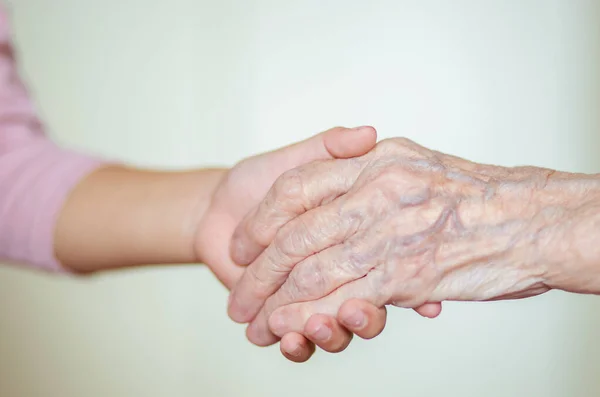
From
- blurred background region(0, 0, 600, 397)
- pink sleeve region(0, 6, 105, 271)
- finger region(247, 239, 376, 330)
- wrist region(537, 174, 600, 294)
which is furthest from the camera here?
blurred background region(0, 0, 600, 397)

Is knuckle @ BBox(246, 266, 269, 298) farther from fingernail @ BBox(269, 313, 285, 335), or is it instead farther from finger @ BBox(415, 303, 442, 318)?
finger @ BBox(415, 303, 442, 318)

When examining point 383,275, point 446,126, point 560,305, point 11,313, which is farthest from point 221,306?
point 383,275

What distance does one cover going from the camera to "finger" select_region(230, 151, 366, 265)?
3.04ft

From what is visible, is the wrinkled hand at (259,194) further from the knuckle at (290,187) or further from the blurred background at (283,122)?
the blurred background at (283,122)

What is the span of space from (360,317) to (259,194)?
0.85 ft

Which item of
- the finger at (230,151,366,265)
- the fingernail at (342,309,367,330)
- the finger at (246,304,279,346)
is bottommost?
the finger at (246,304,279,346)

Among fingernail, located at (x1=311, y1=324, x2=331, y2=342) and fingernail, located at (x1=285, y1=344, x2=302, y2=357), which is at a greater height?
fingernail, located at (x1=311, y1=324, x2=331, y2=342)

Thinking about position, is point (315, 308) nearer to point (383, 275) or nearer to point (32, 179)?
point (383, 275)

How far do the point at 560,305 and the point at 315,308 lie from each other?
1.08 meters

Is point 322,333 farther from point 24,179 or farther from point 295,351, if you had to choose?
point 24,179

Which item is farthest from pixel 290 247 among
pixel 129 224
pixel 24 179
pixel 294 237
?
pixel 24 179

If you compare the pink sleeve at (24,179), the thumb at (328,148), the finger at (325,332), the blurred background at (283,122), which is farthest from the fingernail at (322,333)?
the blurred background at (283,122)

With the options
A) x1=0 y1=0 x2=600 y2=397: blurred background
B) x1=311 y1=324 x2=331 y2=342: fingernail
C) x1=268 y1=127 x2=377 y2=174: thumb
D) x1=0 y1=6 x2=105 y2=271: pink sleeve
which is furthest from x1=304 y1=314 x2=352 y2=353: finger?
x1=0 y1=0 x2=600 y2=397: blurred background

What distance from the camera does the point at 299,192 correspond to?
93 cm
